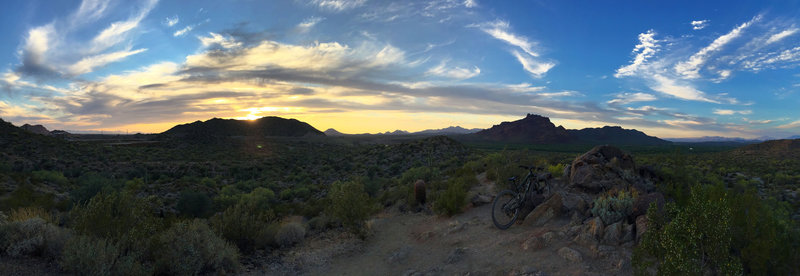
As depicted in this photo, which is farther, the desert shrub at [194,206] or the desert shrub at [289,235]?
the desert shrub at [194,206]

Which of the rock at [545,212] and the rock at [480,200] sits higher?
the rock at [545,212]

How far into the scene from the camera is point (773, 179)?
2431cm

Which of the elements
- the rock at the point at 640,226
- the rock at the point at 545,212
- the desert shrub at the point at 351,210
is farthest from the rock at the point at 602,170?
the desert shrub at the point at 351,210

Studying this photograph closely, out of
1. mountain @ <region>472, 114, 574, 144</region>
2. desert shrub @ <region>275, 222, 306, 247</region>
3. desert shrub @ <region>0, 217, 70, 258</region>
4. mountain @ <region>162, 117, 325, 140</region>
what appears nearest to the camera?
desert shrub @ <region>0, 217, 70, 258</region>

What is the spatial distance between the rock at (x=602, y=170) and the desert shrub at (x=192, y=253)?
8.77 meters

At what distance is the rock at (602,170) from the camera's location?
8.84 metres

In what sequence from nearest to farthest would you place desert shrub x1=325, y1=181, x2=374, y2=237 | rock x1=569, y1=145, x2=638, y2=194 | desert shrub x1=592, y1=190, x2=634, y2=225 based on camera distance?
desert shrub x1=592, y1=190, x2=634, y2=225, rock x1=569, y1=145, x2=638, y2=194, desert shrub x1=325, y1=181, x2=374, y2=237

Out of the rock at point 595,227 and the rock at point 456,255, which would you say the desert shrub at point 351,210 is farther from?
the rock at point 595,227

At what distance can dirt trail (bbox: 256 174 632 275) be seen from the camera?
570 cm

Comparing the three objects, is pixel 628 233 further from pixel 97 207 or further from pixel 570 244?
pixel 97 207

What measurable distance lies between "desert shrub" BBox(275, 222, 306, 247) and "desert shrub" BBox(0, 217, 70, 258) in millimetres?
4180

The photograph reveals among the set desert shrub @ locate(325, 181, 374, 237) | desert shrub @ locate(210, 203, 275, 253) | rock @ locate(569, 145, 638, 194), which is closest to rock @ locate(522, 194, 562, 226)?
rock @ locate(569, 145, 638, 194)

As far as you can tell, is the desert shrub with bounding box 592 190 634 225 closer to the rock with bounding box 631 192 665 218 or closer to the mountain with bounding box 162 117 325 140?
the rock with bounding box 631 192 665 218

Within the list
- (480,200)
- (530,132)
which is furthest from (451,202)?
(530,132)
